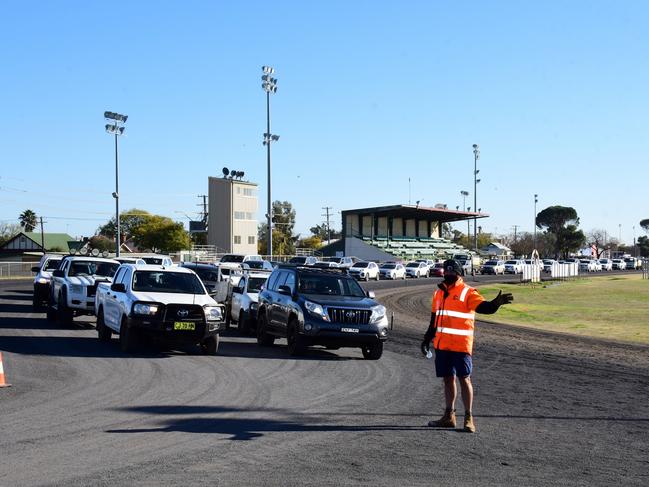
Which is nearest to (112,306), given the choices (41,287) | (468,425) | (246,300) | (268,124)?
(246,300)

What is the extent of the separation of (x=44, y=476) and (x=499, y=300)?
4953mm

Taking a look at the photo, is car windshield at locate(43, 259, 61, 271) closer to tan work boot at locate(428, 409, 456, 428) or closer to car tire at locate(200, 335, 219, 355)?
car tire at locate(200, 335, 219, 355)

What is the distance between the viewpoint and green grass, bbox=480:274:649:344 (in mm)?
25844

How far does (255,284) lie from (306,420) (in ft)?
42.9

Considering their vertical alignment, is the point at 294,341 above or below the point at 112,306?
below

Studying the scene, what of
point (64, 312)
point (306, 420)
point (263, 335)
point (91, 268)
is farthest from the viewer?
point (91, 268)

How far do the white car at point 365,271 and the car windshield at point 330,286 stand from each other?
4769cm

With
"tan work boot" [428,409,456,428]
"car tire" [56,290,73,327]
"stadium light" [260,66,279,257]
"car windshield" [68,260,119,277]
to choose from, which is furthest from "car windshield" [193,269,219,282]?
"stadium light" [260,66,279,257]

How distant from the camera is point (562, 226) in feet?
545

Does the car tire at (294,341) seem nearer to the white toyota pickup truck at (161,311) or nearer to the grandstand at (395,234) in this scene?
the white toyota pickup truck at (161,311)

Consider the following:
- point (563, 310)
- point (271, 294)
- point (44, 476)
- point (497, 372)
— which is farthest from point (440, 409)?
point (563, 310)

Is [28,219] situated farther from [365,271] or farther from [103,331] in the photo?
[103,331]

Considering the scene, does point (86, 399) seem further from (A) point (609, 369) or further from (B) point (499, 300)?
(A) point (609, 369)

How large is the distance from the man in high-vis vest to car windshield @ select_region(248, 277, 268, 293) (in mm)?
13367
